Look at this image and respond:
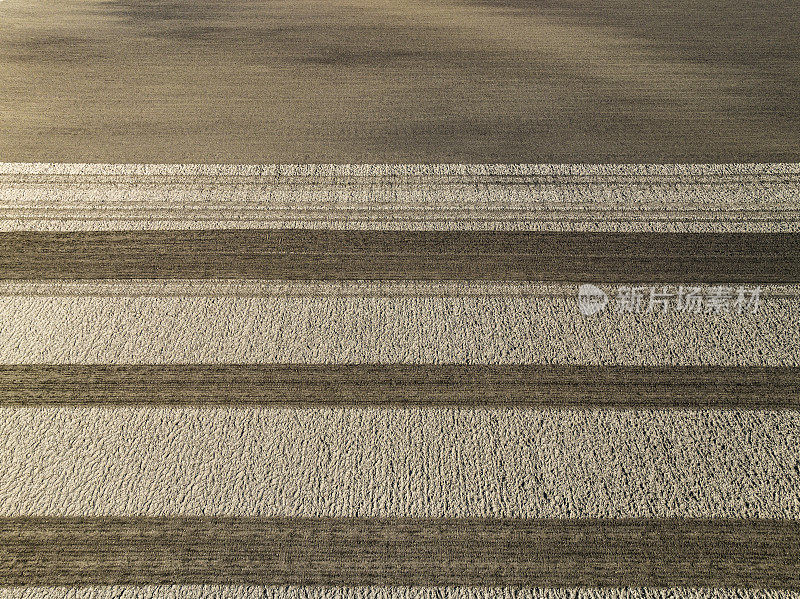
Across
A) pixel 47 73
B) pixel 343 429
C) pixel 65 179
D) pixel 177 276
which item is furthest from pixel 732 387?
pixel 47 73

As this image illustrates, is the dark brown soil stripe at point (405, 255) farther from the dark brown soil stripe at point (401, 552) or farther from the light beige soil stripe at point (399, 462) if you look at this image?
the dark brown soil stripe at point (401, 552)

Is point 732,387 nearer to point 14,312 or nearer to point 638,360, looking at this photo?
point 638,360

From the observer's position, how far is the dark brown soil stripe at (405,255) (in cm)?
104

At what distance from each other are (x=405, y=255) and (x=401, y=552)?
20.1 inches

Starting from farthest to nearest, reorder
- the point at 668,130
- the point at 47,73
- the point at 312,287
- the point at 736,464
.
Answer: the point at 47,73 < the point at 668,130 < the point at 312,287 < the point at 736,464

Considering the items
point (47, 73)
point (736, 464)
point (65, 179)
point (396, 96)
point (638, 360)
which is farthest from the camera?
point (47, 73)

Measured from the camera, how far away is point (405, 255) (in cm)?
108

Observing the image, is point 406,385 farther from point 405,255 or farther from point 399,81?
point 399,81

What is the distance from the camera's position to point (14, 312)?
979mm

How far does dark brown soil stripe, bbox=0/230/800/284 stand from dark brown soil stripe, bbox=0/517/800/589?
424mm

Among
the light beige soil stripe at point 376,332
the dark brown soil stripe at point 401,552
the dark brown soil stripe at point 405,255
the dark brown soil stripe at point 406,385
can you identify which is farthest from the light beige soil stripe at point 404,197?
the dark brown soil stripe at point 401,552

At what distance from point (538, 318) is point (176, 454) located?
0.53m

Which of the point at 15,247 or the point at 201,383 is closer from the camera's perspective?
the point at 201,383

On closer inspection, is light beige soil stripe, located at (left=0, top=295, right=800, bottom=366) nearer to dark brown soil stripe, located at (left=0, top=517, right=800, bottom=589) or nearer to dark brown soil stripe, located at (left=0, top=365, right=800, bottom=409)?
dark brown soil stripe, located at (left=0, top=365, right=800, bottom=409)
